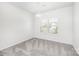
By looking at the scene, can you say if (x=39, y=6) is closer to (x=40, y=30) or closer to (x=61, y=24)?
(x=40, y=30)

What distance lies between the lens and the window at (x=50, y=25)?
172 centimetres

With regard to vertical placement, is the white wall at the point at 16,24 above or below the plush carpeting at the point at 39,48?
above

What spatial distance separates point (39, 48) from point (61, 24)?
0.91 m

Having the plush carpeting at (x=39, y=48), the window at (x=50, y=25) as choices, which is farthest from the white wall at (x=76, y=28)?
the window at (x=50, y=25)

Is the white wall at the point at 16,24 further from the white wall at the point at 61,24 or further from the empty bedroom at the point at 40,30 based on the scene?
the white wall at the point at 61,24

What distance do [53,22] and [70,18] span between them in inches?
18.2

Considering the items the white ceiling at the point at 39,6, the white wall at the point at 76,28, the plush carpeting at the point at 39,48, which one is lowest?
the plush carpeting at the point at 39,48

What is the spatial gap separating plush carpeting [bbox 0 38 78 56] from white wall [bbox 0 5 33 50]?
0.47 feet

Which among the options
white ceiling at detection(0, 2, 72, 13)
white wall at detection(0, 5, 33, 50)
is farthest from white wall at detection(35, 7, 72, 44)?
white wall at detection(0, 5, 33, 50)

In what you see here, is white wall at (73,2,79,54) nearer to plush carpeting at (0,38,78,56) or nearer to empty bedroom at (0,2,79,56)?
empty bedroom at (0,2,79,56)

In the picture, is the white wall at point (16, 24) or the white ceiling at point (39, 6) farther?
the white wall at point (16, 24)

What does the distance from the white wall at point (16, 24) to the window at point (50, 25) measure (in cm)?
34

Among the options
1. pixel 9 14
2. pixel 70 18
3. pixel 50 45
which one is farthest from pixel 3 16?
pixel 70 18

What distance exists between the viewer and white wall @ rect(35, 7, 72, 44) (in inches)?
66.6
